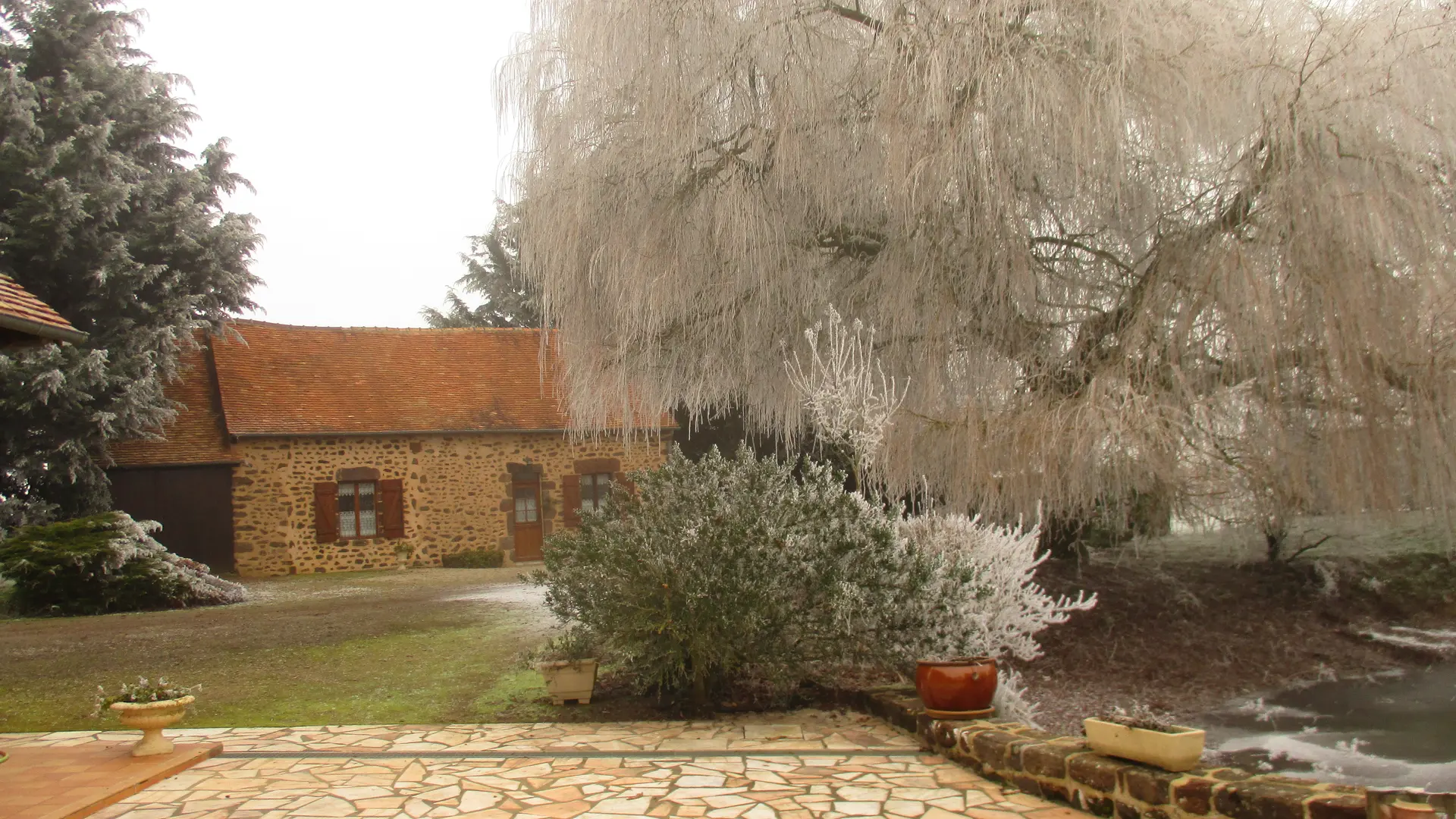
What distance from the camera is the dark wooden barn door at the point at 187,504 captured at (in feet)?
47.9

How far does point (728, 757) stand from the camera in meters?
4.90

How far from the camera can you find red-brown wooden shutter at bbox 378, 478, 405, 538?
1584 centimetres

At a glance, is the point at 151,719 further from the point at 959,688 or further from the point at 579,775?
the point at 959,688

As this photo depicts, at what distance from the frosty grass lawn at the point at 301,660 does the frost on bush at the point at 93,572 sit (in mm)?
427

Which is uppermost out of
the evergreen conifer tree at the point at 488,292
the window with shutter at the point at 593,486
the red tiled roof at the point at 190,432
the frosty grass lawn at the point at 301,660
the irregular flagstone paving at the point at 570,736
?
the evergreen conifer tree at the point at 488,292

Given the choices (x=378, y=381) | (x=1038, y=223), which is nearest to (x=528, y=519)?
(x=378, y=381)

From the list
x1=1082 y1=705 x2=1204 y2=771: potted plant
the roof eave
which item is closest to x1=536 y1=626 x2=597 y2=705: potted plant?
x1=1082 y1=705 x2=1204 y2=771: potted plant

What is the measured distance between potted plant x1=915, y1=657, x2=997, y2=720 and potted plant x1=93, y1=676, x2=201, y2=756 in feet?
11.7

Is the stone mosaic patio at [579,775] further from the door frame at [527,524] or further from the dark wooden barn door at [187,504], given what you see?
the door frame at [527,524]

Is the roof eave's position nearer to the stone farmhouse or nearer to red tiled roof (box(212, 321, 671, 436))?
red tiled roof (box(212, 321, 671, 436))

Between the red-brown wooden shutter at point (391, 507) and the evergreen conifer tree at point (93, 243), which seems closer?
the evergreen conifer tree at point (93, 243)

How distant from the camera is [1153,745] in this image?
3814 mm

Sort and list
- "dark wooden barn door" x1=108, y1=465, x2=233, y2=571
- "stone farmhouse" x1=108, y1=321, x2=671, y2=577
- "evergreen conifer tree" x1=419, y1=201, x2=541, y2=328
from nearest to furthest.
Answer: "dark wooden barn door" x1=108, y1=465, x2=233, y2=571
"stone farmhouse" x1=108, y1=321, x2=671, y2=577
"evergreen conifer tree" x1=419, y1=201, x2=541, y2=328

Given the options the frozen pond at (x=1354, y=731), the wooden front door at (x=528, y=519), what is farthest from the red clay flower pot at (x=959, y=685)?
the wooden front door at (x=528, y=519)
